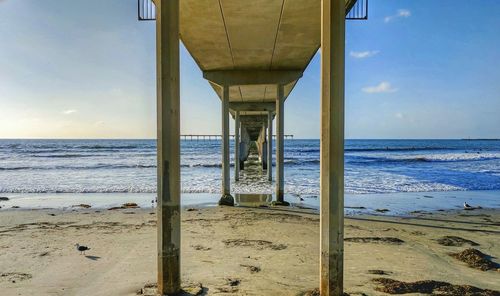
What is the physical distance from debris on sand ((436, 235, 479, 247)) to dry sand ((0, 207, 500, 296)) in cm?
2

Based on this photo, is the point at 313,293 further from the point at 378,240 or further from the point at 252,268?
the point at 378,240

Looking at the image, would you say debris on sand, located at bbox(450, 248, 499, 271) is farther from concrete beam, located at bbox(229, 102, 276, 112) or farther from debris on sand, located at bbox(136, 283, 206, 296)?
concrete beam, located at bbox(229, 102, 276, 112)

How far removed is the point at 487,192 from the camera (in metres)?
17.0

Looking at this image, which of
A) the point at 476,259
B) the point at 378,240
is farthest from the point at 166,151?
the point at 476,259

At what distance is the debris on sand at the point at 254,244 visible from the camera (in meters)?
6.81

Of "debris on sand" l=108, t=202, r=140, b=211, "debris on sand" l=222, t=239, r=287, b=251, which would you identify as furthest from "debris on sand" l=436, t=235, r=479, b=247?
"debris on sand" l=108, t=202, r=140, b=211

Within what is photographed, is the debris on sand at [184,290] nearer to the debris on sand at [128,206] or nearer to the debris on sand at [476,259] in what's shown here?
the debris on sand at [476,259]

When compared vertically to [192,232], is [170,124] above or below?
above

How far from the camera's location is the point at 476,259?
6039 millimetres

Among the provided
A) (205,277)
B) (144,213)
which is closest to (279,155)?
(144,213)

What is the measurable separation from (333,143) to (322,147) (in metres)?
0.14

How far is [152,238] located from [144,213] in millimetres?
3644

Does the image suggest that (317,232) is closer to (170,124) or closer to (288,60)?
(170,124)

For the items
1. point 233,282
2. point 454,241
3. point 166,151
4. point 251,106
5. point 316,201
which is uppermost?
point 251,106
